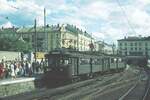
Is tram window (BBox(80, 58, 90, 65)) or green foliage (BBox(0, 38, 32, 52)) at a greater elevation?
green foliage (BBox(0, 38, 32, 52))

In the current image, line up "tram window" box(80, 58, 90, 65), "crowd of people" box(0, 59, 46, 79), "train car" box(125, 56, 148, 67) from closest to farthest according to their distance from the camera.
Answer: "crowd of people" box(0, 59, 46, 79) < "tram window" box(80, 58, 90, 65) < "train car" box(125, 56, 148, 67)

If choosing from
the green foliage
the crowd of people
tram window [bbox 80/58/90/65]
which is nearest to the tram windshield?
the crowd of people

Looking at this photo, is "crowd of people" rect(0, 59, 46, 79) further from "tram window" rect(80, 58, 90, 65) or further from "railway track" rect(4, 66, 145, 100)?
"railway track" rect(4, 66, 145, 100)

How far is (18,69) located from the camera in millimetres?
36625

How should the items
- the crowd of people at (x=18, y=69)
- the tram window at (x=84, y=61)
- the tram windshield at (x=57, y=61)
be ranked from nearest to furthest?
the crowd of people at (x=18, y=69) < the tram windshield at (x=57, y=61) < the tram window at (x=84, y=61)

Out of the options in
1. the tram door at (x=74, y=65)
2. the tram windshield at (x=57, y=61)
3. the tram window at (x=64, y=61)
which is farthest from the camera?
the tram door at (x=74, y=65)

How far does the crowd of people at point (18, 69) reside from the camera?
33.0 meters

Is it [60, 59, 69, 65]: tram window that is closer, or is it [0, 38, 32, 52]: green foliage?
[60, 59, 69, 65]: tram window

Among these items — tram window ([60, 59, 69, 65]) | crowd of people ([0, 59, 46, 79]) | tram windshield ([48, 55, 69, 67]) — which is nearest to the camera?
crowd of people ([0, 59, 46, 79])

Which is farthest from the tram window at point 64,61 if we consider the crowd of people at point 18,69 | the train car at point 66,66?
the crowd of people at point 18,69

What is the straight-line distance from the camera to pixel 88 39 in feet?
540

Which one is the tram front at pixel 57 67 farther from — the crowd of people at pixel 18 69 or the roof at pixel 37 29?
the roof at pixel 37 29

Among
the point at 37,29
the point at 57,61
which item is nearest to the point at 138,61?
the point at 37,29

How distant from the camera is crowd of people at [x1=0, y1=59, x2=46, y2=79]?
33.0 metres
